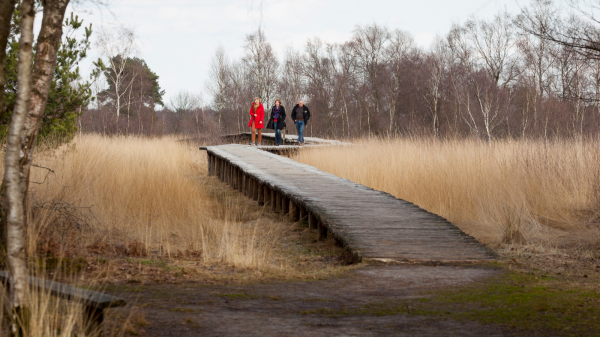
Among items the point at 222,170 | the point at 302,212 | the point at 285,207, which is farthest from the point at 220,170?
the point at 302,212

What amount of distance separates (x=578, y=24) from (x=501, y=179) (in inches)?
115

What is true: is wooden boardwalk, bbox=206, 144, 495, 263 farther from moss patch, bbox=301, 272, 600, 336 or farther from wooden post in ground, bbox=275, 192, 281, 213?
moss patch, bbox=301, 272, 600, 336

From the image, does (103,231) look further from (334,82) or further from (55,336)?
(334,82)

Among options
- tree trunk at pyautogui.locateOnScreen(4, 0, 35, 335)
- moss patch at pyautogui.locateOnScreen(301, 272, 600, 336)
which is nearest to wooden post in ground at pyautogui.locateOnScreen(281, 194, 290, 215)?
moss patch at pyautogui.locateOnScreen(301, 272, 600, 336)

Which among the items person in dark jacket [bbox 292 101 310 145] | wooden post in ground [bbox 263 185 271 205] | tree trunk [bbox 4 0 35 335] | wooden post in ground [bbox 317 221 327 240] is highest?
person in dark jacket [bbox 292 101 310 145]

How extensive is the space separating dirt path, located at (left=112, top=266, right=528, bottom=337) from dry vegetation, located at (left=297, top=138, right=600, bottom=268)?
217cm

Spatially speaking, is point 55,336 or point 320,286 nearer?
point 55,336

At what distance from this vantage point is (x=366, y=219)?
6.50 m

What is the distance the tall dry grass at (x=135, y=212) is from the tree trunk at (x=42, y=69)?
134 cm

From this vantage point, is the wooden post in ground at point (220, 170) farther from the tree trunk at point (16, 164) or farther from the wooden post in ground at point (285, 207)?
the tree trunk at point (16, 164)

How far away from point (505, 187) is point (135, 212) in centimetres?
506

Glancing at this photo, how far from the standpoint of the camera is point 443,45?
34031 millimetres

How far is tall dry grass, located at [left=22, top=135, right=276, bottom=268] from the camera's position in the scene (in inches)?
236

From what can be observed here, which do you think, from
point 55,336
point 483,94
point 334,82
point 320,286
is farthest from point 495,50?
point 55,336
